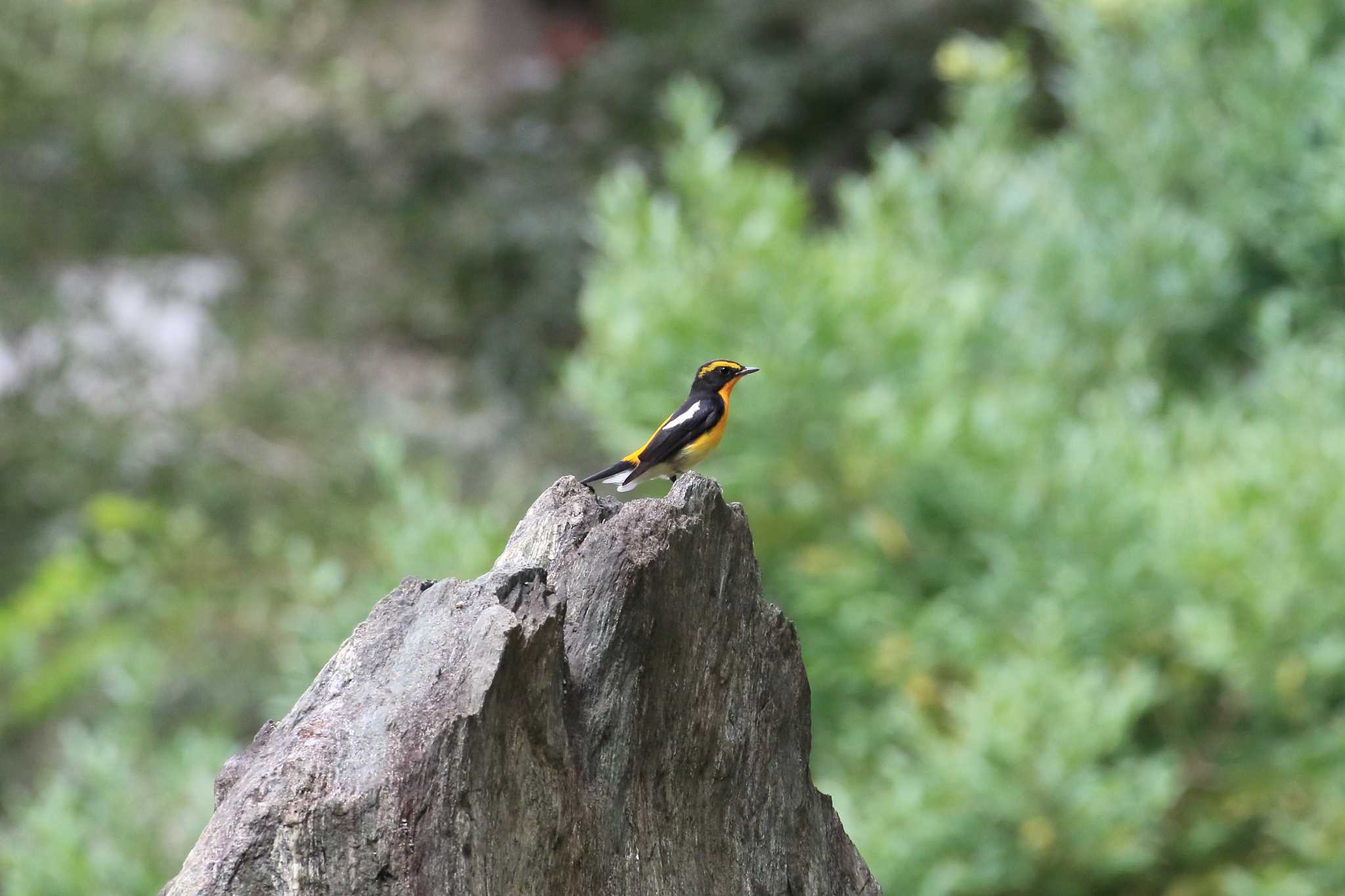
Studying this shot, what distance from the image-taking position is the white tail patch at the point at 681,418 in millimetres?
3836

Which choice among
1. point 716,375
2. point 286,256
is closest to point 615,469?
point 716,375

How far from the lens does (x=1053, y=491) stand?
7.24 m

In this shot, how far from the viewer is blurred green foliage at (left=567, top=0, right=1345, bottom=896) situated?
6422 mm

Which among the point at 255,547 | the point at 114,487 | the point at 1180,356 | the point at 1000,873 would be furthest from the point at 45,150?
the point at 1000,873

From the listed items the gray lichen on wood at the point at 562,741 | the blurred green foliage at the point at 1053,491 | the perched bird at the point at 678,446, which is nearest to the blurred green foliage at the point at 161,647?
the blurred green foliage at the point at 1053,491

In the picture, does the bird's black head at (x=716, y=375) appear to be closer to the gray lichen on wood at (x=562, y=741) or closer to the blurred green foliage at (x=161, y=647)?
the gray lichen on wood at (x=562, y=741)

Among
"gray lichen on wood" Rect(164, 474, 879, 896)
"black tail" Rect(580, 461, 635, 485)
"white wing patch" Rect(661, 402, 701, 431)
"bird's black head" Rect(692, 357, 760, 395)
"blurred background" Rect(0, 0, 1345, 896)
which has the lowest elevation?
"gray lichen on wood" Rect(164, 474, 879, 896)

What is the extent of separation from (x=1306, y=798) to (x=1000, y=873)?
156 centimetres

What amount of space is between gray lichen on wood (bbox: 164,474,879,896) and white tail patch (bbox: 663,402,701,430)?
2.70ft

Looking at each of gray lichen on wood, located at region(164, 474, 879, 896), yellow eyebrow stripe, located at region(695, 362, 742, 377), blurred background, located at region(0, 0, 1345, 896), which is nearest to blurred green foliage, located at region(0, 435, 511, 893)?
blurred background, located at region(0, 0, 1345, 896)

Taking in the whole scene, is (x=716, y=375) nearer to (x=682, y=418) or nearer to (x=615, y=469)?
(x=682, y=418)

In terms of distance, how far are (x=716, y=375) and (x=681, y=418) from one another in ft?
1.23

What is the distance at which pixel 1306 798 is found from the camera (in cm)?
662

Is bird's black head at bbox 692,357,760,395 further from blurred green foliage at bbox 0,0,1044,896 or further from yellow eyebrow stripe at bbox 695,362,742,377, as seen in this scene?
blurred green foliage at bbox 0,0,1044,896
